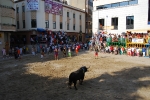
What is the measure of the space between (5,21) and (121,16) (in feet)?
70.7

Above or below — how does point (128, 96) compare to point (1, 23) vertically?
below

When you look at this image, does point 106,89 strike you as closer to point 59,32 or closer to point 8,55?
point 8,55

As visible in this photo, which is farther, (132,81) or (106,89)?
(132,81)

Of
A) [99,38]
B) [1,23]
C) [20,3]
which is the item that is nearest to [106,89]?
[1,23]

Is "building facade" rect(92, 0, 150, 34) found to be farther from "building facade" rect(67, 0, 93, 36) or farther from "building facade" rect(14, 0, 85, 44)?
"building facade" rect(67, 0, 93, 36)

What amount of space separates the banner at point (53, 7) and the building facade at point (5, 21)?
31.3 ft

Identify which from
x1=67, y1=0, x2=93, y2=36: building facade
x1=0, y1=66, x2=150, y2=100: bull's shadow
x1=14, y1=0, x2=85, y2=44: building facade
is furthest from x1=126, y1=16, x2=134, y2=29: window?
x1=0, y1=66, x2=150, y2=100: bull's shadow

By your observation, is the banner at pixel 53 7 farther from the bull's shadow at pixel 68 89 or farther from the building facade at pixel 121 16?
the bull's shadow at pixel 68 89

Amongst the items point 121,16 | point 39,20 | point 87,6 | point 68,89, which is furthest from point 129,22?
point 68,89

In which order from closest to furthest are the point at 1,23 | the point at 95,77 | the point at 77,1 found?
1. the point at 95,77
2. the point at 1,23
3. the point at 77,1

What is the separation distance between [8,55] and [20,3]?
1380 cm

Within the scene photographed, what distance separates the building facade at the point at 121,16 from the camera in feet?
95.7

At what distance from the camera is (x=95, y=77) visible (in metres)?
12.3

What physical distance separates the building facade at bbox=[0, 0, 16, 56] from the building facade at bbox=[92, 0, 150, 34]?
19.0 meters
